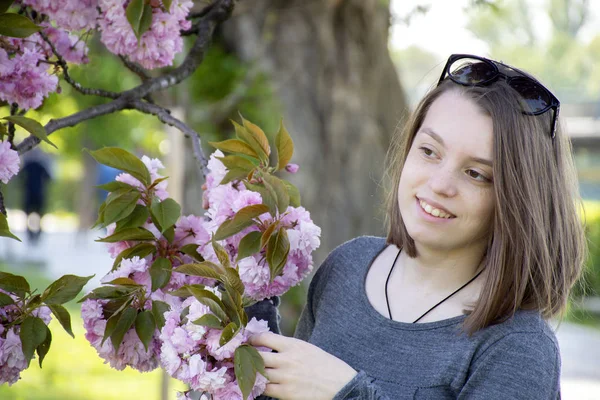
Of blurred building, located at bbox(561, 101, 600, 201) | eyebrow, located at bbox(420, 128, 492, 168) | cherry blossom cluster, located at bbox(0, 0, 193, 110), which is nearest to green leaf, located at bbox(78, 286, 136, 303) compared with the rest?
cherry blossom cluster, located at bbox(0, 0, 193, 110)

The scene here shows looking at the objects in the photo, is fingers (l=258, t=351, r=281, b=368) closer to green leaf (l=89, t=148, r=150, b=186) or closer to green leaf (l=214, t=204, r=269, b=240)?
green leaf (l=214, t=204, r=269, b=240)

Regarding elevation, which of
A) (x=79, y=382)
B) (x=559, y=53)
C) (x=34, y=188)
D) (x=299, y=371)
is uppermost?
(x=559, y=53)

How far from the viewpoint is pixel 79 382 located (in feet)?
19.6

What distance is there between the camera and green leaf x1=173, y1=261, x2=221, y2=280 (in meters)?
1.18

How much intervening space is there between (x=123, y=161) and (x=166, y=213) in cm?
12

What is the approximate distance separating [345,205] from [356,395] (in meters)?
3.25

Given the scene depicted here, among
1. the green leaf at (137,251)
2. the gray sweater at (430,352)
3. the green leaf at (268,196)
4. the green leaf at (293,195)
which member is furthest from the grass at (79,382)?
the green leaf at (268,196)

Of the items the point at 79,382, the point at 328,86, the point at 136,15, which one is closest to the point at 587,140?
the point at 328,86

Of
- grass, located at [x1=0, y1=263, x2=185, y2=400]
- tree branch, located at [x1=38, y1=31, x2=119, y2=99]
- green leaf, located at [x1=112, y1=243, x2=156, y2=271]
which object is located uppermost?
tree branch, located at [x1=38, y1=31, x2=119, y2=99]

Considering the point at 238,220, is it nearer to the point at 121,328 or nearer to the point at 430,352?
the point at 121,328

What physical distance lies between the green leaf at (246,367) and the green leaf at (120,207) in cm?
33

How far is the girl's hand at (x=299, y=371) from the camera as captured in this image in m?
1.27

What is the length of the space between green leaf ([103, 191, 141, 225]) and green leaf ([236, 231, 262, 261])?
0.76ft

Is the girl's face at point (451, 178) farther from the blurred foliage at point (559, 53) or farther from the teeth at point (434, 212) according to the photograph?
the blurred foliage at point (559, 53)
